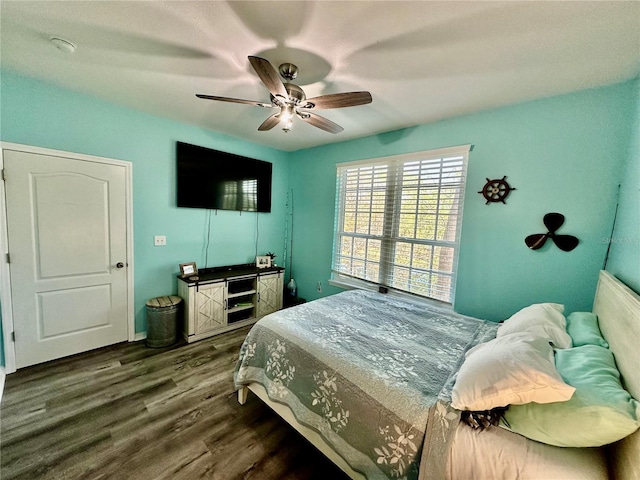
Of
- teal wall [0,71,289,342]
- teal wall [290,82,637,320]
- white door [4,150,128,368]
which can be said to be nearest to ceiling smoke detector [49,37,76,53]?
teal wall [0,71,289,342]

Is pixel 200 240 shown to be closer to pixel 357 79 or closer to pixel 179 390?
pixel 179 390

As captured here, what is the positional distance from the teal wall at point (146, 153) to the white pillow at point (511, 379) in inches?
124

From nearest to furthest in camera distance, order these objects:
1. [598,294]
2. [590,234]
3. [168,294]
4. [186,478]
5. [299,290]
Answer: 1. [186,478]
2. [598,294]
3. [590,234]
4. [168,294]
5. [299,290]

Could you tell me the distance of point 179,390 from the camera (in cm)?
206

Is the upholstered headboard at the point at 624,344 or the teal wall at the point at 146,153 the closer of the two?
the upholstered headboard at the point at 624,344

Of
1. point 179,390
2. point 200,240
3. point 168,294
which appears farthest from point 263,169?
point 179,390

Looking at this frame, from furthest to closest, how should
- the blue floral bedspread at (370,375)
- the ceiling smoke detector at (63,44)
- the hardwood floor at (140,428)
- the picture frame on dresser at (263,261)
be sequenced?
the picture frame on dresser at (263,261) < the ceiling smoke detector at (63,44) < the hardwood floor at (140,428) < the blue floral bedspread at (370,375)

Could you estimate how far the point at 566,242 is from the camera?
6.31 ft

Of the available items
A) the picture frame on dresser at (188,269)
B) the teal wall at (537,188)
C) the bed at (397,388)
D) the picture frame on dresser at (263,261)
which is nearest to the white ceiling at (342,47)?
the teal wall at (537,188)

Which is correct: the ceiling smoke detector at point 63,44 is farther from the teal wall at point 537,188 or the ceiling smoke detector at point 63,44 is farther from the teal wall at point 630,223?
the teal wall at point 630,223

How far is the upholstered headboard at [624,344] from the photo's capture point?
0.77 metres

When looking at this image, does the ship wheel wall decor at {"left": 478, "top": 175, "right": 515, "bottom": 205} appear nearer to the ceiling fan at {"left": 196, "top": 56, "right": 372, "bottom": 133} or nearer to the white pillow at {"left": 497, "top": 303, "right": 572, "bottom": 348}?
the white pillow at {"left": 497, "top": 303, "right": 572, "bottom": 348}

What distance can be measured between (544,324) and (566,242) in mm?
968

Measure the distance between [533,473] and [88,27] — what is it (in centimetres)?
306
